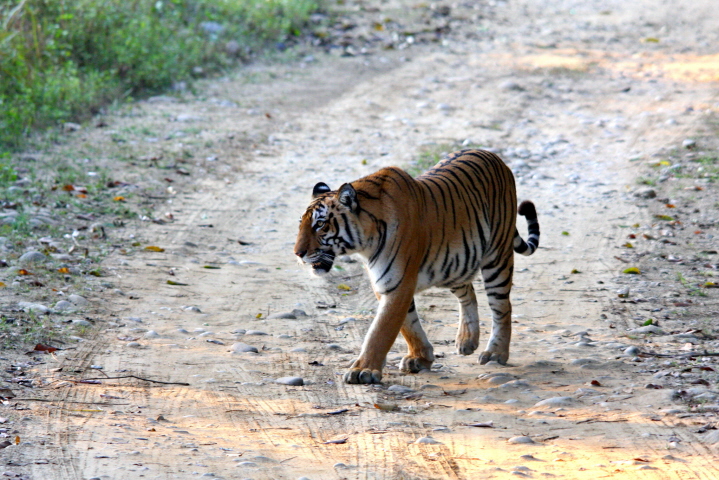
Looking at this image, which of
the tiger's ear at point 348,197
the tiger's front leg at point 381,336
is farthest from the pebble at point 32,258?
the tiger's front leg at point 381,336

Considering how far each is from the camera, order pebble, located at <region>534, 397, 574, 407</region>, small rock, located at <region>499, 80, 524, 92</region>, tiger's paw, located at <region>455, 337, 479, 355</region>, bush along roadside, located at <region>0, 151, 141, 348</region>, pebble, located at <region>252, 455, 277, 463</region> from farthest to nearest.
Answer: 1. small rock, located at <region>499, 80, 524, 92</region>
2. tiger's paw, located at <region>455, 337, 479, 355</region>
3. bush along roadside, located at <region>0, 151, 141, 348</region>
4. pebble, located at <region>534, 397, 574, 407</region>
5. pebble, located at <region>252, 455, 277, 463</region>

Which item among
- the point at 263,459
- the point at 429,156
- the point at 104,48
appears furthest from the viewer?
the point at 104,48

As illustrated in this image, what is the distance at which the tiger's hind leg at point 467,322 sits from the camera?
6074mm

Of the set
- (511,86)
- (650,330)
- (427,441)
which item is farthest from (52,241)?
(511,86)

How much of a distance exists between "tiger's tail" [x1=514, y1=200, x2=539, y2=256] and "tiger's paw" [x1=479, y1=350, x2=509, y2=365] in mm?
928

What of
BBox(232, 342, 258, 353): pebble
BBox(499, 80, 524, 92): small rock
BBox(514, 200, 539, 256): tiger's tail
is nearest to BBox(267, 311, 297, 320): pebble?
BBox(232, 342, 258, 353): pebble

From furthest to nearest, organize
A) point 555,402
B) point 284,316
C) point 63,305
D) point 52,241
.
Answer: point 52,241
point 284,316
point 63,305
point 555,402

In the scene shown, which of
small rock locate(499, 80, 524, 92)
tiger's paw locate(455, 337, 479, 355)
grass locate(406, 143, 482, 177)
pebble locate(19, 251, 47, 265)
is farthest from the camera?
small rock locate(499, 80, 524, 92)

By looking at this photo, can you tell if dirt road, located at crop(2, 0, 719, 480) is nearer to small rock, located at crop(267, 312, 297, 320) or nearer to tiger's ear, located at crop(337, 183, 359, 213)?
small rock, located at crop(267, 312, 297, 320)

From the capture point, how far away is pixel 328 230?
541 cm

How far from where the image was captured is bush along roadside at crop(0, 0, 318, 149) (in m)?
10.8

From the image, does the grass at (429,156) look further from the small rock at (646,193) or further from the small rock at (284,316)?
the small rock at (284,316)

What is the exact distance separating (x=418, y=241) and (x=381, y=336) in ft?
2.11

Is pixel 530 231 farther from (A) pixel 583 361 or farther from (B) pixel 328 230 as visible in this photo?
(B) pixel 328 230
